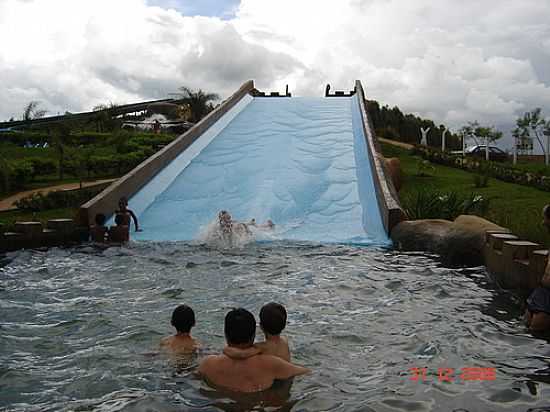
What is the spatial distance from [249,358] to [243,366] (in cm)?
5

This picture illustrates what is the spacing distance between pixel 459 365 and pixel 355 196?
6508 mm

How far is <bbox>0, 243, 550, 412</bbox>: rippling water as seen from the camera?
10.8 ft

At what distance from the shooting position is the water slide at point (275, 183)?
895cm

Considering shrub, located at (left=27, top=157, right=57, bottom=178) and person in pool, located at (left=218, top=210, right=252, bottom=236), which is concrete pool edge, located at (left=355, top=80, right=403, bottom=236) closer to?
person in pool, located at (left=218, top=210, right=252, bottom=236)

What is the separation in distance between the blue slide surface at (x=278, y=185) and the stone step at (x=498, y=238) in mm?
2101

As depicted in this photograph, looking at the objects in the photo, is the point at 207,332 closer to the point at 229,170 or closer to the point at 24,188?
the point at 229,170

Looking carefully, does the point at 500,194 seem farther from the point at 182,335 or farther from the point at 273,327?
the point at 273,327

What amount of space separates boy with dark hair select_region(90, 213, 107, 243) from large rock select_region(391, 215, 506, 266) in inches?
150

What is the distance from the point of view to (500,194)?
41.9ft

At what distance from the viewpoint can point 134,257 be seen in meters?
7.39

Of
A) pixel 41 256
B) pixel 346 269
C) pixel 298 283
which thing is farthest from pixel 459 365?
pixel 41 256

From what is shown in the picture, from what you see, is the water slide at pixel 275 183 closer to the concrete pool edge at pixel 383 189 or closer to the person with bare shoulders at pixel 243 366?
the concrete pool edge at pixel 383 189

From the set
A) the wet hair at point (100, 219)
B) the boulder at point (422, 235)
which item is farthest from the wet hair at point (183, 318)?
the wet hair at point (100, 219)

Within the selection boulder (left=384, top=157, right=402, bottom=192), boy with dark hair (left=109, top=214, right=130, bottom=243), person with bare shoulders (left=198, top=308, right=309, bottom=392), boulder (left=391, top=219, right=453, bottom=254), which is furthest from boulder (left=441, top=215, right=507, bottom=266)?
boulder (left=384, top=157, right=402, bottom=192)
